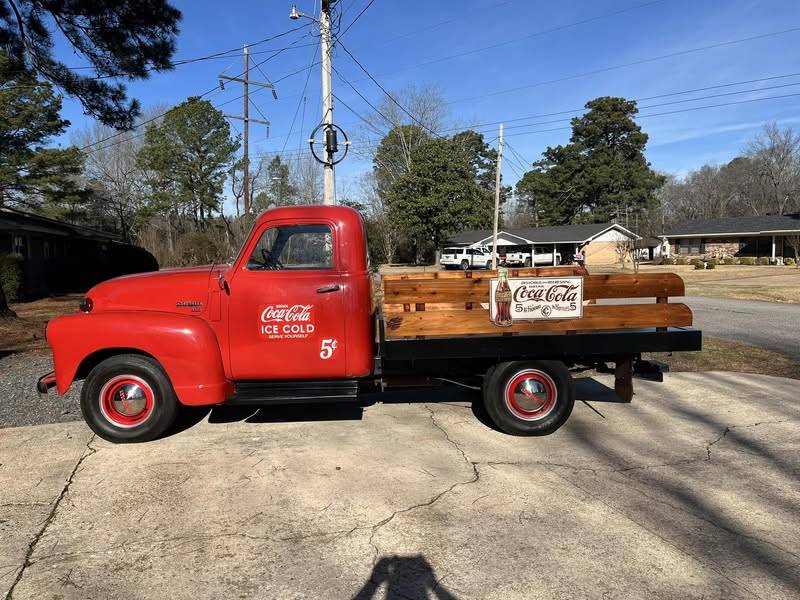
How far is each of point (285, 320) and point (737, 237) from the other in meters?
54.7

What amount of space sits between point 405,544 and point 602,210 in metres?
64.8

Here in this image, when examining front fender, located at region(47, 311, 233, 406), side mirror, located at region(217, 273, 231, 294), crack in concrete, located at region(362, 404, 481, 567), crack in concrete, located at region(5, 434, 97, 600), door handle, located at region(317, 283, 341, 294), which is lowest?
crack in concrete, located at region(362, 404, 481, 567)

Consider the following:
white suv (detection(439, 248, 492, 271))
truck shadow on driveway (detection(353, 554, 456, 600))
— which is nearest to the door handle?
truck shadow on driveway (detection(353, 554, 456, 600))

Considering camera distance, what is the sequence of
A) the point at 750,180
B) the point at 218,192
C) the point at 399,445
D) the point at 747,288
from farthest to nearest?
the point at 750,180, the point at 218,192, the point at 747,288, the point at 399,445

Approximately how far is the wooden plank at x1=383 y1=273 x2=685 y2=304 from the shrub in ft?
58.4

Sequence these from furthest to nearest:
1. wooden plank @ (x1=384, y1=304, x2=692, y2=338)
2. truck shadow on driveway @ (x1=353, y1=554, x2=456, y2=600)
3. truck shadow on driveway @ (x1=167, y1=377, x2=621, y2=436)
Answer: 1. truck shadow on driveway @ (x1=167, y1=377, x2=621, y2=436)
2. wooden plank @ (x1=384, y1=304, x2=692, y2=338)
3. truck shadow on driveway @ (x1=353, y1=554, x2=456, y2=600)

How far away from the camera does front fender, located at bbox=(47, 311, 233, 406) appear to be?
448cm

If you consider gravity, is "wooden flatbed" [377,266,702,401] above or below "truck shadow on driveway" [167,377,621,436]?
above

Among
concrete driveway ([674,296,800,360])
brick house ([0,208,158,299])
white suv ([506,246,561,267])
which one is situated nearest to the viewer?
concrete driveway ([674,296,800,360])

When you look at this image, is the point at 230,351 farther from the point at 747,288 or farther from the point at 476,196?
the point at 476,196

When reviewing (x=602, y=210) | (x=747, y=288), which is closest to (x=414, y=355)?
(x=747, y=288)

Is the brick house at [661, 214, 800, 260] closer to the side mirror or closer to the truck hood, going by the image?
the side mirror

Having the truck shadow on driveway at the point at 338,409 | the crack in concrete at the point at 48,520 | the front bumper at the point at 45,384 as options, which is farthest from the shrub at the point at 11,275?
the crack in concrete at the point at 48,520

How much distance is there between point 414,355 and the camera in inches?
181
